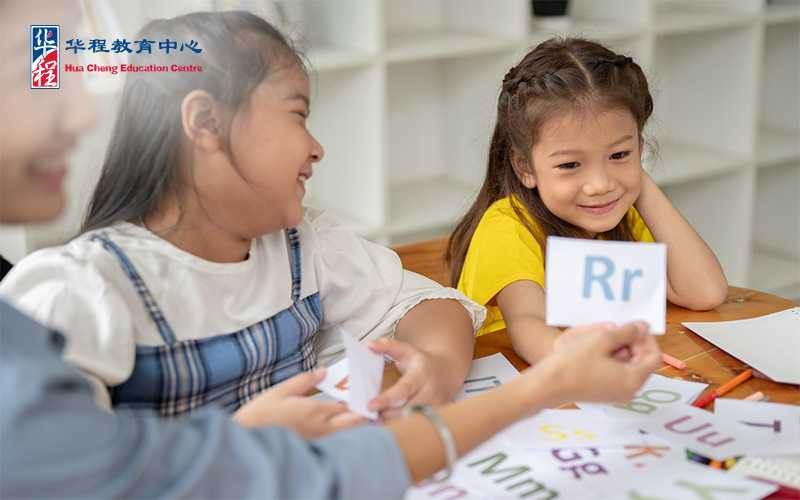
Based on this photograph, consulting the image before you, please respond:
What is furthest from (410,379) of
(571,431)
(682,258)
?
(682,258)

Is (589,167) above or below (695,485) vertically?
above

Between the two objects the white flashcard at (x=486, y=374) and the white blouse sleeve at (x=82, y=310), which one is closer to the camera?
the white blouse sleeve at (x=82, y=310)

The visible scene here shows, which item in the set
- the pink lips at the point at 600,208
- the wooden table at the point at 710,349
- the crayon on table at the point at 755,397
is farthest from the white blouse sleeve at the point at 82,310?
the pink lips at the point at 600,208

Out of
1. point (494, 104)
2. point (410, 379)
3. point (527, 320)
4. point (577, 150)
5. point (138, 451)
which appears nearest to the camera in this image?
point (138, 451)

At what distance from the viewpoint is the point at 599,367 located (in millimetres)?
779

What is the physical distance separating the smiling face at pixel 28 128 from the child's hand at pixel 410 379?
38 centimetres

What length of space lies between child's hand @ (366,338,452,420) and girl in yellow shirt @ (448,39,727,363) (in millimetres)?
301

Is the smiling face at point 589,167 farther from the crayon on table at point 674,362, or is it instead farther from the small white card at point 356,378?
the small white card at point 356,378

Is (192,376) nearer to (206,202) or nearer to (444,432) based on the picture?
(206,202)

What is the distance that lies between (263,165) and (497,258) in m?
0.51

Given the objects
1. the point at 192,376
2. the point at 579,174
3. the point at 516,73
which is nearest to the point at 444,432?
the point at 192,376

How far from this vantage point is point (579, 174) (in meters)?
1.35

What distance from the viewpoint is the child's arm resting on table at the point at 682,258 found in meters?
1.30

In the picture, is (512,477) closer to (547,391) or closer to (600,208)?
(547,391)
